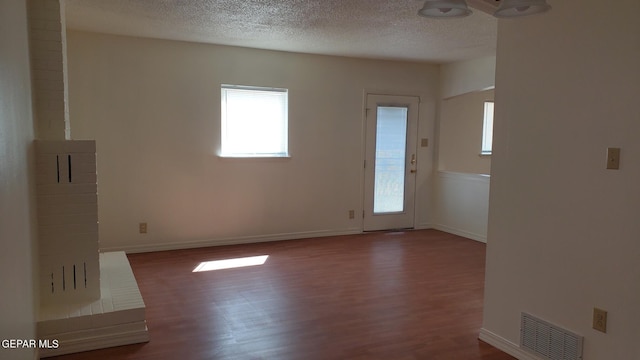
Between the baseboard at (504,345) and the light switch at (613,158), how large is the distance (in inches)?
45.9

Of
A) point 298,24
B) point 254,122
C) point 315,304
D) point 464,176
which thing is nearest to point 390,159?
point 464,176

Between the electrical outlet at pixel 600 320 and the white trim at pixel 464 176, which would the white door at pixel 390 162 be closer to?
the white trim at pixel 464 176

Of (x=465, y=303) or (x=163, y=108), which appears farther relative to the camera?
(x=163, y=108)

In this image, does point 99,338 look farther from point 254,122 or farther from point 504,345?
point 254,122

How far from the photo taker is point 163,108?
16.3 feet

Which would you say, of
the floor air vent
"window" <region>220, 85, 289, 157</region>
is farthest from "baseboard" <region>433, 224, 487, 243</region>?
the floor air vent

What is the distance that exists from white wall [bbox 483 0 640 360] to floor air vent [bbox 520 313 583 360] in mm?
45

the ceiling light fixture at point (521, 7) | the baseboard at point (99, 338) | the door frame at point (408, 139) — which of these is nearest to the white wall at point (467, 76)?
the door frame at point (408, 139)

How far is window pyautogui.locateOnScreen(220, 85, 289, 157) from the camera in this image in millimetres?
5301

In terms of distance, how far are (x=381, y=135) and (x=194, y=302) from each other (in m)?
3.60

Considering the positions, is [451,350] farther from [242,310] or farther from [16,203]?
[16,203]

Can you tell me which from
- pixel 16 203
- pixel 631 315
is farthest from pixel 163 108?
pixel 631 315

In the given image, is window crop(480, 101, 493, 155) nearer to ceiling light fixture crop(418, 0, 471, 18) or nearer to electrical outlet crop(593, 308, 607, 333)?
electrical outlet crop(593, 308, 607, 333)

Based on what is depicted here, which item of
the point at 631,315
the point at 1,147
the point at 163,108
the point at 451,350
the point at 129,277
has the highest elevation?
the point at 163,108
